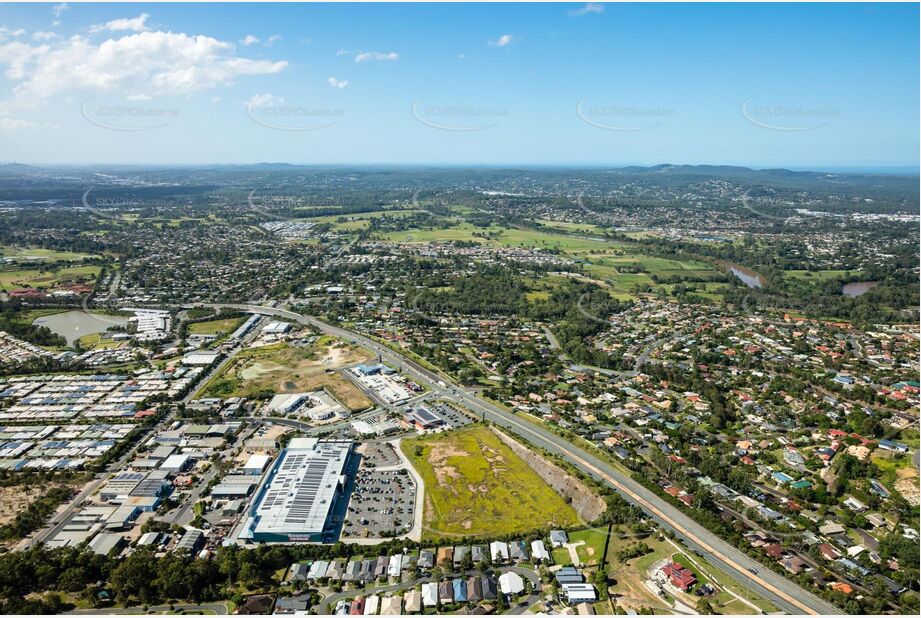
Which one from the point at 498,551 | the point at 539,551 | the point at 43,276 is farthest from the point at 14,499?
the point at 43,276

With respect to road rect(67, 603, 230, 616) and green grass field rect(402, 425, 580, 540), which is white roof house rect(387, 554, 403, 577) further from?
road rect(67, 603, 230, 616)

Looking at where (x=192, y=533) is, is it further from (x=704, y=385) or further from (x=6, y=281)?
(x=6, y=281)

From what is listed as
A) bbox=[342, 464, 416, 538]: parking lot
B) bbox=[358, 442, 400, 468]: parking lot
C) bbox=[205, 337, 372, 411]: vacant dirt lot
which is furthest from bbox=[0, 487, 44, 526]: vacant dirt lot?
bbox=[358, 442, 400, 468]: parking lot

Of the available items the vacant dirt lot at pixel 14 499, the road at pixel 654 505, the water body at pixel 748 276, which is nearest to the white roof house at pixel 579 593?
the road at pixel 654 505

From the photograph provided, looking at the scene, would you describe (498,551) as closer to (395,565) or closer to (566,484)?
(395,565)

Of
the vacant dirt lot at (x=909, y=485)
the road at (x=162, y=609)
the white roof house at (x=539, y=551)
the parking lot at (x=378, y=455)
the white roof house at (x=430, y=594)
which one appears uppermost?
the parking lot at (x=378, y=455)

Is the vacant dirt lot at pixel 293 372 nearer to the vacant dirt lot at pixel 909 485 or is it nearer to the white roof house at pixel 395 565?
the white roof house at pixel 395 565
